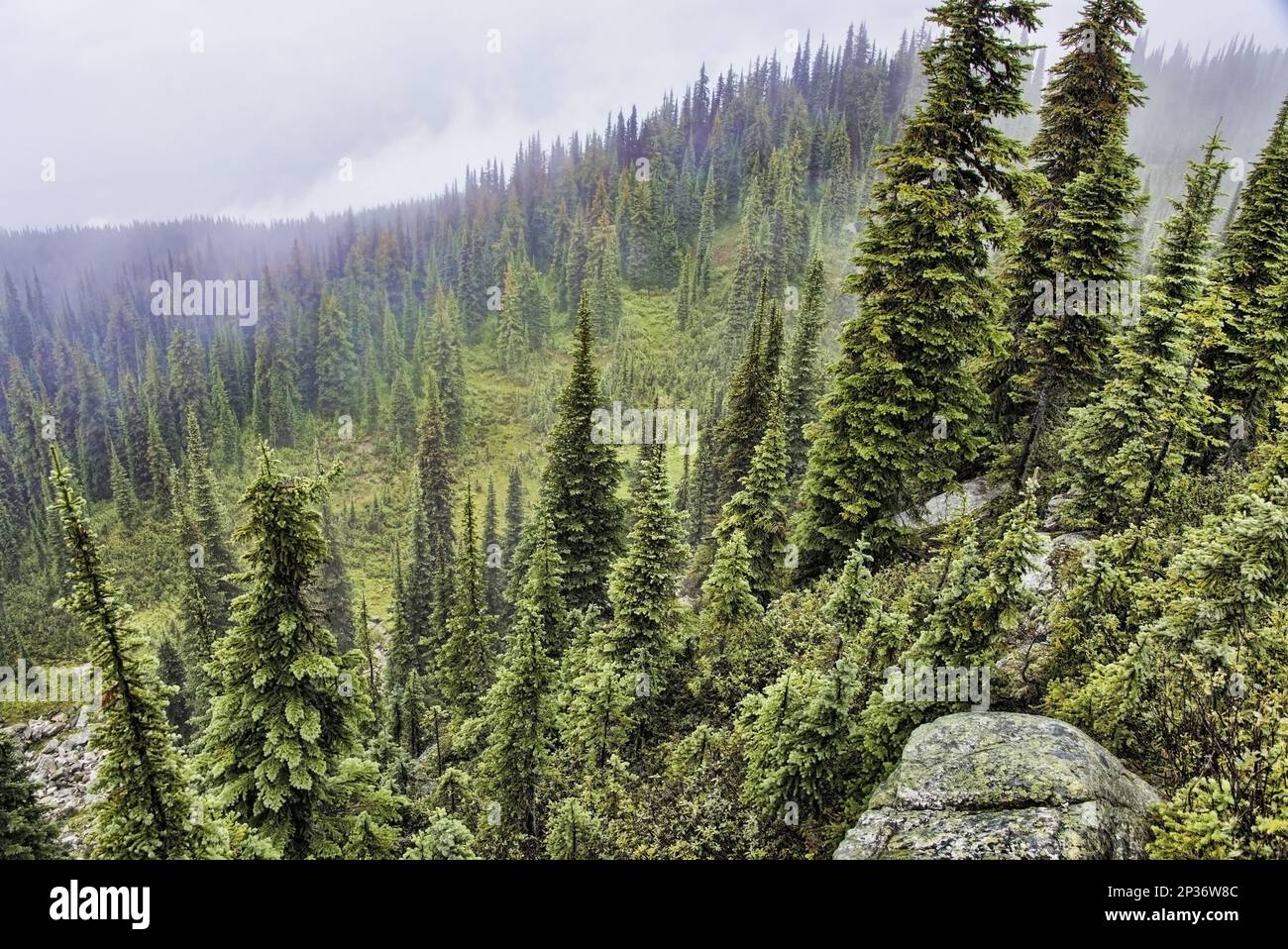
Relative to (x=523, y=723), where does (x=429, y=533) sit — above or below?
below

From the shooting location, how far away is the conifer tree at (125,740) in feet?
30.3

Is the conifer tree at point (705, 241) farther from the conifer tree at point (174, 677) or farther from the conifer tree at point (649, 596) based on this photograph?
the conifer tree at point (649, 596)

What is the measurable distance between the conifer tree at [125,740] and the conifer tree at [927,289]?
683 inches

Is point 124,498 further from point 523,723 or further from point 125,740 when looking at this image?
point 125,740

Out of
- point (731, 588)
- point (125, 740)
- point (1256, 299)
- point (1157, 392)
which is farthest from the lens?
point (1256, 299)

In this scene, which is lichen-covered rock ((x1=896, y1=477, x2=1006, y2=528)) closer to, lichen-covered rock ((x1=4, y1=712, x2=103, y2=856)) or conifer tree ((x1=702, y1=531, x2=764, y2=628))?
conifer tree ((x1=702, y1=531, x2=764, y2=628))

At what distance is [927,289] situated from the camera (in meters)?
18.8

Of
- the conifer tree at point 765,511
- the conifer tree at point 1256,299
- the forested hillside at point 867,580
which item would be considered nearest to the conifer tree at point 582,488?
the forested hillside at point 867,580

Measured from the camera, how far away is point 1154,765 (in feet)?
31.9

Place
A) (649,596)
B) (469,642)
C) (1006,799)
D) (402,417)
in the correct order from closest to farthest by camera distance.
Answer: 1. (1006,799)
2. (649,596)
3. (469,642)
4. (402,417)

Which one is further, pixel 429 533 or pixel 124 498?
pixel 124 498

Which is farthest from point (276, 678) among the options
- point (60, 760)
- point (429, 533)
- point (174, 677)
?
point (60, 760)

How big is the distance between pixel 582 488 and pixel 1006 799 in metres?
19.9
